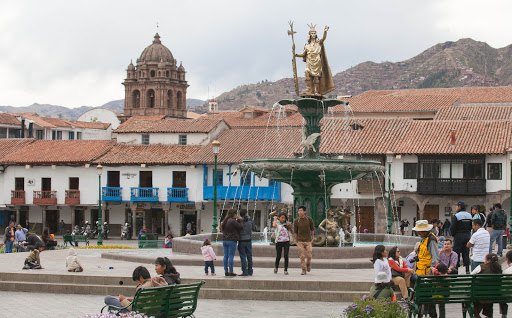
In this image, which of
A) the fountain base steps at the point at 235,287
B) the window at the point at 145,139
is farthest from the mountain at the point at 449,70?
the fountain base steps at the point at 235,287

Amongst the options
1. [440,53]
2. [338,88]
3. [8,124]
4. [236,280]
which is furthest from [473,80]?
[236,280]

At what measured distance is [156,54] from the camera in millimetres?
109062

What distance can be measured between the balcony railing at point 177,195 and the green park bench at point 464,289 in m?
40.2

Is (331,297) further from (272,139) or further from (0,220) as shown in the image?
(0,220)

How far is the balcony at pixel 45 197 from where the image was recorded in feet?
181

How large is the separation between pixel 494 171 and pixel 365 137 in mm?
7162

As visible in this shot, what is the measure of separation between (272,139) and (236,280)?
36.4 metres

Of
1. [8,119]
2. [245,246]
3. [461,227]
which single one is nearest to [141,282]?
[245,246]

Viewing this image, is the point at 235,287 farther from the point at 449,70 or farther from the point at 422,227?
the point at 449,70

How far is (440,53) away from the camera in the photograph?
185m

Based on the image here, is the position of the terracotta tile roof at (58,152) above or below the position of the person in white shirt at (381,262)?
above

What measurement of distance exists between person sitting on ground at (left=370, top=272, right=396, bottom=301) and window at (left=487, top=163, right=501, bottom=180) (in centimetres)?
3390

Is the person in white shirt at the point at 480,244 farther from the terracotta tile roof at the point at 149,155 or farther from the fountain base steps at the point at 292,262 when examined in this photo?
the terracotta tile roof at the point at 149,155

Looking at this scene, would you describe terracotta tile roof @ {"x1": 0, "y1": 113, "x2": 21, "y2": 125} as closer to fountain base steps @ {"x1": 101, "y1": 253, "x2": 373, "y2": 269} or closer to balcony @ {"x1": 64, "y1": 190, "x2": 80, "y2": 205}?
balcony @ {"x1": 64, "y1": 190, "x2": 80, "y2": 205}
